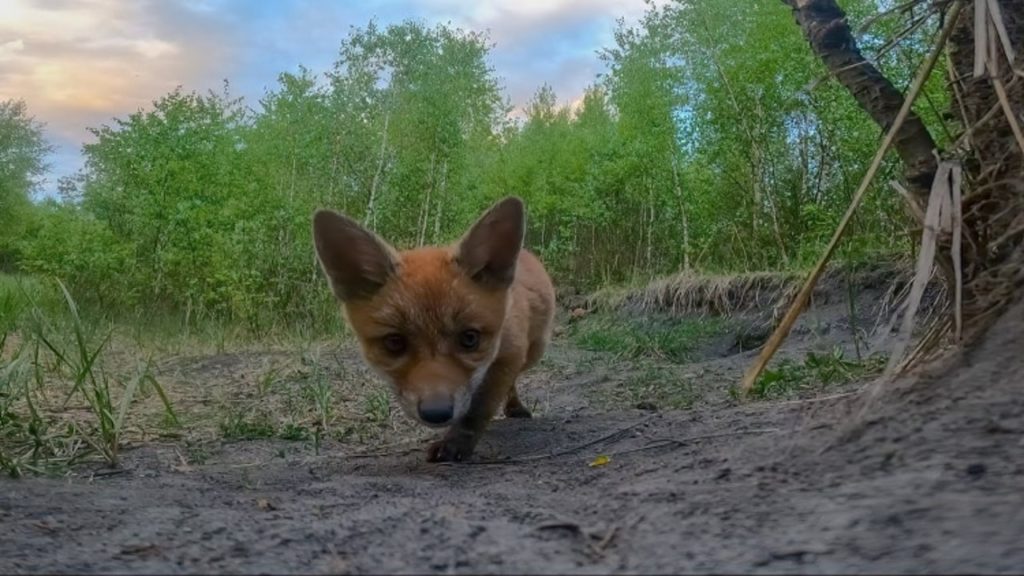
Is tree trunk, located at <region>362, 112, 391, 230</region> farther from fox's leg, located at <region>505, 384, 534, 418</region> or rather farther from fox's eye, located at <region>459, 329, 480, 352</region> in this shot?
fox's eye, located at <region>459, 329, 480, 352</region>

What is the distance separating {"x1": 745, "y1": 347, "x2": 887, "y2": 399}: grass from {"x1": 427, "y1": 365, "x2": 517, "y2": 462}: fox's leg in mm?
1196

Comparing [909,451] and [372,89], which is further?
[372,89]

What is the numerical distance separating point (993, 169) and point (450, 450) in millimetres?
2279

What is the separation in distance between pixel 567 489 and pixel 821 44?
2.21 meters

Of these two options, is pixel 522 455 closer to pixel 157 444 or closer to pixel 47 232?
pixel 157 444

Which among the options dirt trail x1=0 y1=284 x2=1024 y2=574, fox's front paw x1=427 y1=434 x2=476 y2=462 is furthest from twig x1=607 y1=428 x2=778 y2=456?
fox's front paw x1=427 y1=434 x2=476 y2=462

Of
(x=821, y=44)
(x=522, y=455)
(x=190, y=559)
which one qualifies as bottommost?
(x=522, y=455)

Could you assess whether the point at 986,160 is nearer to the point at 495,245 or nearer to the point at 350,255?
the point at 495,245

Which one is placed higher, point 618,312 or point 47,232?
point 47,232

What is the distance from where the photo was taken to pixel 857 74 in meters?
3.58

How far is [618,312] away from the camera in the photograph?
12.1m

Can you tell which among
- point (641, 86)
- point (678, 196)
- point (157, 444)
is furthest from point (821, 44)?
point (641, 86)

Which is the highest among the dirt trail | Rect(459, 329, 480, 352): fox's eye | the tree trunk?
the tree trunk

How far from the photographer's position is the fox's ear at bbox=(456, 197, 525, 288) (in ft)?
13.1
